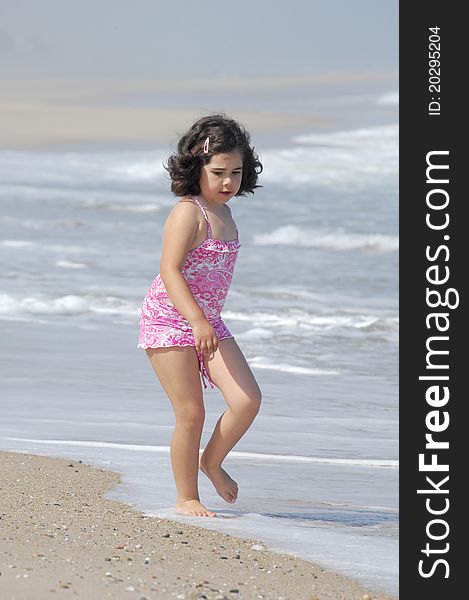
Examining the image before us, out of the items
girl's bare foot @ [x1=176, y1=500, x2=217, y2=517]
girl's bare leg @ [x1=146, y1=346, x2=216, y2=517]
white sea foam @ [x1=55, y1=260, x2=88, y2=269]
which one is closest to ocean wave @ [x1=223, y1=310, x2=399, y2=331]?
white sea foam @ [x1=55, y1=260, x2=88, y2=269]

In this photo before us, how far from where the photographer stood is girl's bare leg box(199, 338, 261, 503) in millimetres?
4371

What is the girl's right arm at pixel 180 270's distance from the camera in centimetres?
428

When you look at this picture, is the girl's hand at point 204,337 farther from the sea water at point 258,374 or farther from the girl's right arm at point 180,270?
the sea water at point 258,374

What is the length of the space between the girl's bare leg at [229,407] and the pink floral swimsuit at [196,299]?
0.27 feet

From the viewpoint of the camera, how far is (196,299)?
4.52m

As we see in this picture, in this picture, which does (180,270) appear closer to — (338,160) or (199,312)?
(199,312)

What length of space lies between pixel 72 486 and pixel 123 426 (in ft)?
4.41

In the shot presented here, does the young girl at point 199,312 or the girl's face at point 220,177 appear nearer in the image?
the young girl at point 199,312

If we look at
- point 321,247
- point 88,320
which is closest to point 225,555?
point 88,320

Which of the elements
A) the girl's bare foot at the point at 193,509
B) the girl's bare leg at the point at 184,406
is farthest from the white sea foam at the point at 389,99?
the girl's bare foot at the point at 193,509

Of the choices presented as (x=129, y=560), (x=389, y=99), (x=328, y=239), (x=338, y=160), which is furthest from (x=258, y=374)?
(x=389, y=99)

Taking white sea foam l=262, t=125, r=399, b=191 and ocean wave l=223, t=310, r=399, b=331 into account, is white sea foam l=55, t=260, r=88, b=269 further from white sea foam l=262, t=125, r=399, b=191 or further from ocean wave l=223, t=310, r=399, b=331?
white sea foam l=262, t=125, r=399, b=191

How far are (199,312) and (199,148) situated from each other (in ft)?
2.16

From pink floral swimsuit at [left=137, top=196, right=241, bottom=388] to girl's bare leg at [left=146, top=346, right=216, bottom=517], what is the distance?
40 millimetres
